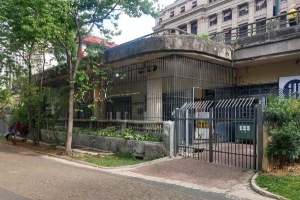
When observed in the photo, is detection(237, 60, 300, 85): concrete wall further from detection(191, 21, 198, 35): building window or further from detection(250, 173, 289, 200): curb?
detection(191, 21, 198, 35): building window

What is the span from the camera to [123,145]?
1241 centimetres

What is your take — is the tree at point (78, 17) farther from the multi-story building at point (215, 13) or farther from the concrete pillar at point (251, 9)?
the concrete pillar at point (251, 9)

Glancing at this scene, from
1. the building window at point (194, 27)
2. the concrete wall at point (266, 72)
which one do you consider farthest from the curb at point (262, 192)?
the building window at point (194, 27)

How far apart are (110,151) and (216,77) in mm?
7218

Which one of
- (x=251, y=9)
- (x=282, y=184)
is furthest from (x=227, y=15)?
(x=282, y=184)

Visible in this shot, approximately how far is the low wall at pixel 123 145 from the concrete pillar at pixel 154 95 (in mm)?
1719

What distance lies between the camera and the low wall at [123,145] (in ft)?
35.5

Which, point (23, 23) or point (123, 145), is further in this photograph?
point (123, 145)

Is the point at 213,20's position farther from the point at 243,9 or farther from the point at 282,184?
the point at 282,184

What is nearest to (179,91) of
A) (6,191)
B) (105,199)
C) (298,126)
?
(298,126)

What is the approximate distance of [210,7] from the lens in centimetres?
4250

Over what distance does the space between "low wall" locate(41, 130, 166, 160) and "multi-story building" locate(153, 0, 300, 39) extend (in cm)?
2540

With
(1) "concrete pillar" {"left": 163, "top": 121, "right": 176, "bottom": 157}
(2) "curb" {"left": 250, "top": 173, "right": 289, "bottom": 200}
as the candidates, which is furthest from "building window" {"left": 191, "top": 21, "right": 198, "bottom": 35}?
(2) "curb" {"left": 250, "top": 173, "right": 289, "bottom": 200}

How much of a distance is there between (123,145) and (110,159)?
116cm
